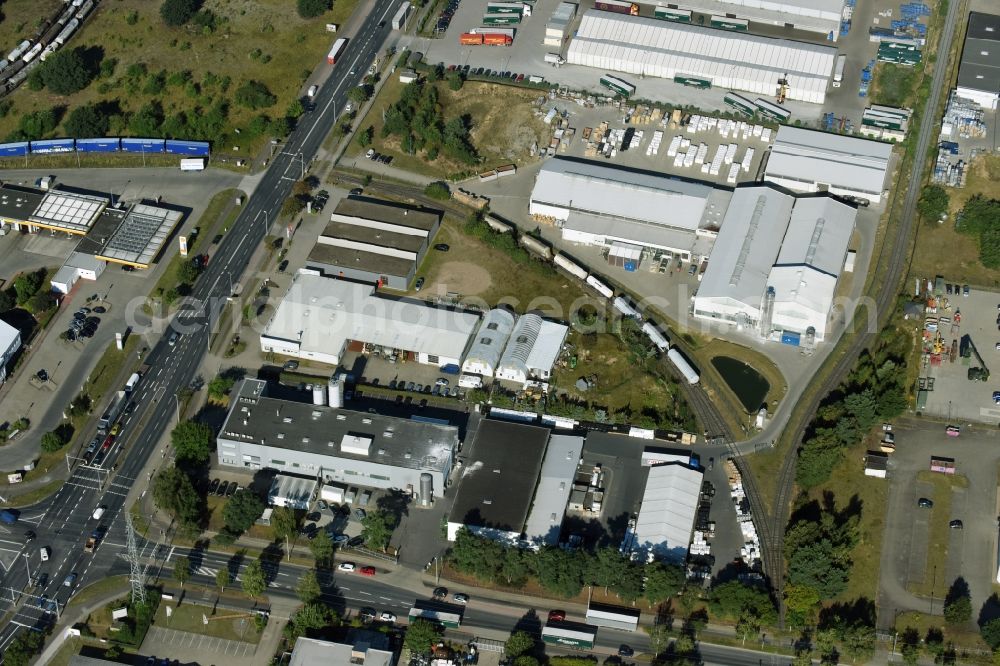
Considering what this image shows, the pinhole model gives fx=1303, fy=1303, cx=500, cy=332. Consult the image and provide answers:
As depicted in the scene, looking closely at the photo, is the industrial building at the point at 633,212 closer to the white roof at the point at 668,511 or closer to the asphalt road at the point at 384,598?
the white roof at the point at 668,511

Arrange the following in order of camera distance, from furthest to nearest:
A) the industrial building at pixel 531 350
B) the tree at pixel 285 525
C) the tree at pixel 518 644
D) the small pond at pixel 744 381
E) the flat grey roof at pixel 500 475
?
the industrial building at pixel 531 350
the small pond at pixel 744 381
the flat grey roof at pixel 500 475
the tree at pixel 285 525
the tree at pixel 518 644

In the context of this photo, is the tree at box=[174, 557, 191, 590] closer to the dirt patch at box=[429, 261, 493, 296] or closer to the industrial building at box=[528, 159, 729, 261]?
the dirt patch at box=[429, 261, 493, 296]

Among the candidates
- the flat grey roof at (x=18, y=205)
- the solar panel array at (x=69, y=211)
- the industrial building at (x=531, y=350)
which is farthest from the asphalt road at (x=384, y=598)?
the flat grey roof at (x=18, y=205)

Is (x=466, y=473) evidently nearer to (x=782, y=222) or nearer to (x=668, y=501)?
(x=668, y=501)

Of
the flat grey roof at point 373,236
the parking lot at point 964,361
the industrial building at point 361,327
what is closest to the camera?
the parking lot at point 964,361

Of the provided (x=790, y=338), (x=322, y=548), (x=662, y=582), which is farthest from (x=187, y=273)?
(x=790, y=338)

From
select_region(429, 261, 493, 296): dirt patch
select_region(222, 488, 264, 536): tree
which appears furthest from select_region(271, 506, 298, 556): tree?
select_region(429, 261, 493, 296): dirt patch

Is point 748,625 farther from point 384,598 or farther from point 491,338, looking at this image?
point 491,338
